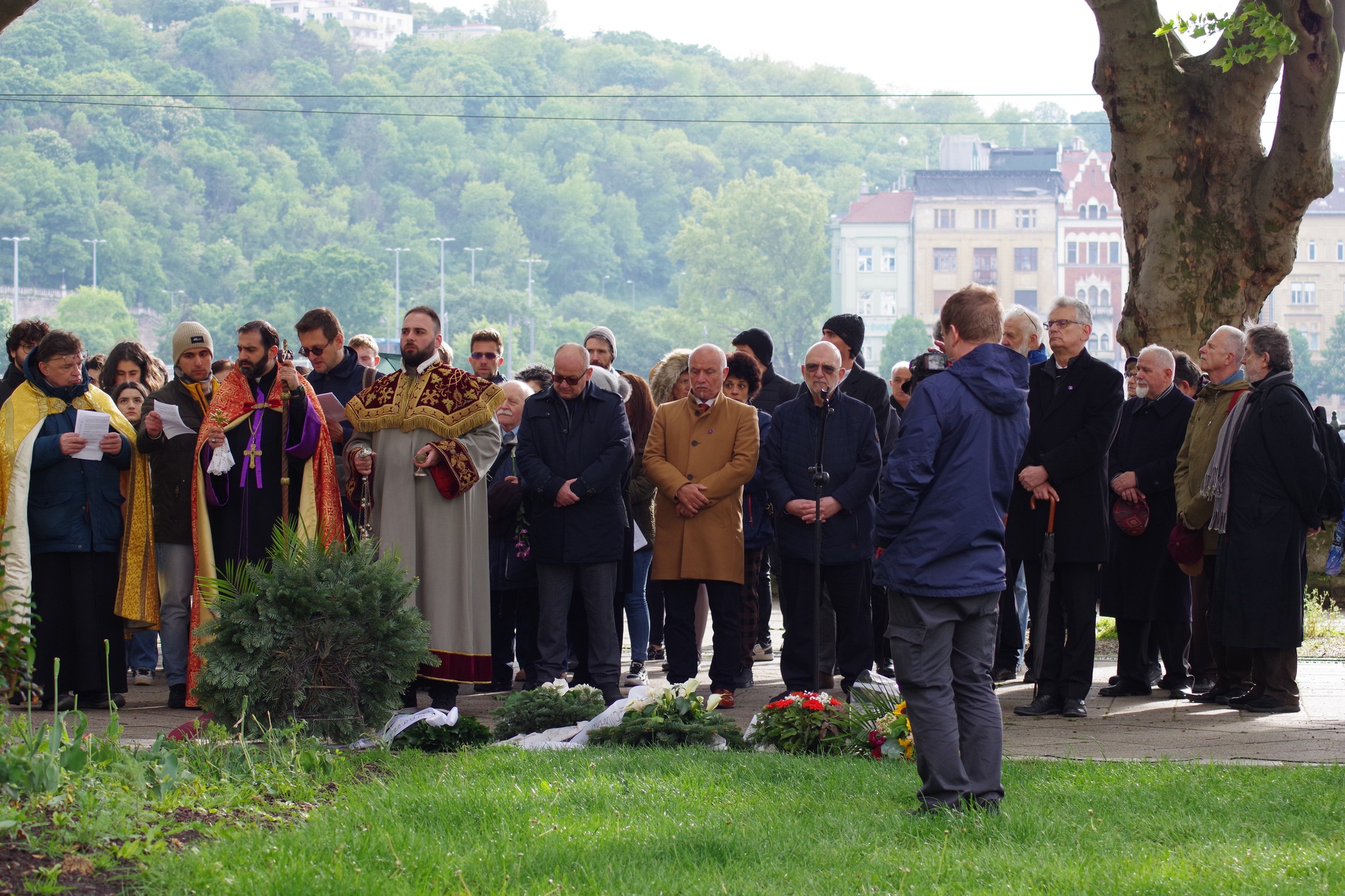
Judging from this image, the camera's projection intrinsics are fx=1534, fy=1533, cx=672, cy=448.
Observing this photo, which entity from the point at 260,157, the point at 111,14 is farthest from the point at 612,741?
the point at 111,14

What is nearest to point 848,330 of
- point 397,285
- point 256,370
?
point 256,370

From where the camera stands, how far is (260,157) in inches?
6693

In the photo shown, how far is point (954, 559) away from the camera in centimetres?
571

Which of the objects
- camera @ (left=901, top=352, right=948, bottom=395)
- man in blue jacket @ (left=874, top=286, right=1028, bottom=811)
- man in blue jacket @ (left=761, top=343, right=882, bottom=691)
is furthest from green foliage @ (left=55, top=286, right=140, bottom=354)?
man in blue jacket @ (left=874, top=286, right=1028, bottom=811)

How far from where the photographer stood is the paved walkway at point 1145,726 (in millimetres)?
7320

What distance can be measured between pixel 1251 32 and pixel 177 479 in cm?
918

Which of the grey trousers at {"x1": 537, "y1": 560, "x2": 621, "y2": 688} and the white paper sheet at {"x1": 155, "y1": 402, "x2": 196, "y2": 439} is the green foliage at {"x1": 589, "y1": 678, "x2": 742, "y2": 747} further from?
the white paper sheet at {"x1": 155, "y1": 402, "x2": 196, "y2": 439}

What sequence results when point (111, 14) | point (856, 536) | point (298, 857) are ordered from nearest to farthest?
point (298, 857) < point (856, 536) < point (111, 14)

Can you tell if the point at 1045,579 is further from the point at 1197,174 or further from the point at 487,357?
the point at 1197,174

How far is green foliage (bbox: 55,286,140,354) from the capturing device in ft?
400

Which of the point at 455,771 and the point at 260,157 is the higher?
the point at 260,157

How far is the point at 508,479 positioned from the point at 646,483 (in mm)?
1214

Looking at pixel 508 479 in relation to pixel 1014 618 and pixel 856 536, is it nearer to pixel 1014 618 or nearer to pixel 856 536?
pixel 856 536

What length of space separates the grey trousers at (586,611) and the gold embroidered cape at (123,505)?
237 centimetres
